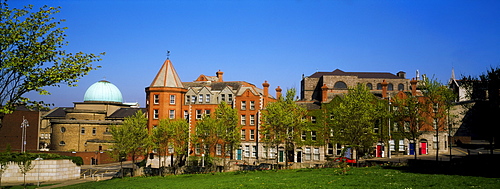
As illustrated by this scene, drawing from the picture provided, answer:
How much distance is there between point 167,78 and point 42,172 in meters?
24.1

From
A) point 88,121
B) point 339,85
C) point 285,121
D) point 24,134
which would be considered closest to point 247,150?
point 285,121

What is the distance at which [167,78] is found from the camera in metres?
69.6

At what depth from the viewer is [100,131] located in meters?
90.2

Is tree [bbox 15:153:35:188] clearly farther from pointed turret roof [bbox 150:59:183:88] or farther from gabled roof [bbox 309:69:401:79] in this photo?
gabled roof [bbox 309:69:401:79]

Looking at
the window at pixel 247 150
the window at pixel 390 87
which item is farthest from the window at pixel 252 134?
the window at pixel 390 87

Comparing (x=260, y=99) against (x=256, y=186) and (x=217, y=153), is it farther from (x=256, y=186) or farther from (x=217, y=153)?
(x=256, y=186)

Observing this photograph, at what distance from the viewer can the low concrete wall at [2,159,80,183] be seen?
174 ft

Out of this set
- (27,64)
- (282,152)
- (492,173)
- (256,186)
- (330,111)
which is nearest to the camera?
(27,64)

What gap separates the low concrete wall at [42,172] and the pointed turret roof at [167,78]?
19423mm

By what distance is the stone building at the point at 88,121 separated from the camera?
8550 cm

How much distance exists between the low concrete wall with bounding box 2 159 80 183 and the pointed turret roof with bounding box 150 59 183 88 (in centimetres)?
1942

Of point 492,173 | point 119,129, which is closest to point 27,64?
point 492,173

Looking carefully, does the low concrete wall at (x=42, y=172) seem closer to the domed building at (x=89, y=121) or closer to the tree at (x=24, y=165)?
the tree at (x=24, y=165)

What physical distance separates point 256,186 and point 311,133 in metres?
34.7
